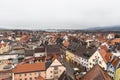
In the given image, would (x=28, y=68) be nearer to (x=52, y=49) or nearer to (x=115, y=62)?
(x=115, y=62)

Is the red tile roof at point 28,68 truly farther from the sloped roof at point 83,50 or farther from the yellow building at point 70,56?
the yellow building at point 70,56

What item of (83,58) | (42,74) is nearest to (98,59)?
(83,58)

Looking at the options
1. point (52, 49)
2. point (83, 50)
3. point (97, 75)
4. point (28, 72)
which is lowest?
point (28, 72)

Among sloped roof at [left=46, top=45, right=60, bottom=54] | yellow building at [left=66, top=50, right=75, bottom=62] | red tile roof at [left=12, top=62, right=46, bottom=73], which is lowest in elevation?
yellow building at [left=66, top=50, right=75, bottom=62]

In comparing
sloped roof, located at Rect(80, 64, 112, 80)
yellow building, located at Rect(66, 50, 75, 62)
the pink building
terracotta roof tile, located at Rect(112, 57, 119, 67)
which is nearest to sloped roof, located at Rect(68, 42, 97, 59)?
yellow building, located at Rect(66, 50, 75, 62)

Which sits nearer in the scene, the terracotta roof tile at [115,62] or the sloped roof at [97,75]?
the sloped roof at [97,75]

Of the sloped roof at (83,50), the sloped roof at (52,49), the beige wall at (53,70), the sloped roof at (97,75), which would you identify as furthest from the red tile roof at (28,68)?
the sloped roof at (52,49)

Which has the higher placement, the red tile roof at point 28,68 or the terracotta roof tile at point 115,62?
the terracotta roof tile at point 115,62

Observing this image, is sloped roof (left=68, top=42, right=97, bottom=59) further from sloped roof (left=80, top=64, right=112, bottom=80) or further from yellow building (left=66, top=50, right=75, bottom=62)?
sloped roof (left=80, top=64, right=112, bottom=80)

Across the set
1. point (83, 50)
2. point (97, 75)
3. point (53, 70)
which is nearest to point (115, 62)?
Result: point (97, 75)

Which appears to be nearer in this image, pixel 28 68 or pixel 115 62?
pixel 28 68

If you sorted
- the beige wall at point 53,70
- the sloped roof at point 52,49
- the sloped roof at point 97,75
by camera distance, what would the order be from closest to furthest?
1. the sloped roof at point 97,75
2. the beige wall at point 53,70
3. the sloped roof at point 52,49
